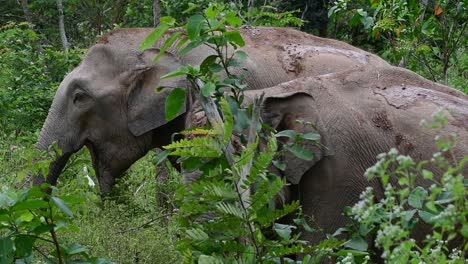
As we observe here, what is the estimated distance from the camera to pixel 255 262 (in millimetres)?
3568

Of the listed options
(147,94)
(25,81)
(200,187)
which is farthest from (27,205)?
(25,81)

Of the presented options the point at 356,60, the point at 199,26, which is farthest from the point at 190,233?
the point at 356,60

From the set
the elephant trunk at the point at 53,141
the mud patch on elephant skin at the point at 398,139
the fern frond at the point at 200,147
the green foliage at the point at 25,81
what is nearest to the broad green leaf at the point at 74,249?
the fern frond at the point at 200,147

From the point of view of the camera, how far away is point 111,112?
23.8 ft

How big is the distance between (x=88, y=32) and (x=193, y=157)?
493 inches

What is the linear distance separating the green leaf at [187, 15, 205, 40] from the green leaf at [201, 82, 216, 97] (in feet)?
0.63

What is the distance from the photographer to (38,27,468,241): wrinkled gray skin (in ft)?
18.5

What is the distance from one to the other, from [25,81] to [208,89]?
7211mm

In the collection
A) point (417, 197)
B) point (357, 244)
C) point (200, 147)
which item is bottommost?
point (357, 244)

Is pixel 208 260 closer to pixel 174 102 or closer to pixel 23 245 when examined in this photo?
pixel 23 245

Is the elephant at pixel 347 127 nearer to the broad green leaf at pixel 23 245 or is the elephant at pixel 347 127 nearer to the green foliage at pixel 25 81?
the broad green leaf at pixel 23 245

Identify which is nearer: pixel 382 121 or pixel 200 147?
pixel 200 147

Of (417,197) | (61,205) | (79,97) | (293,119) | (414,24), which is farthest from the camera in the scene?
(414,24)

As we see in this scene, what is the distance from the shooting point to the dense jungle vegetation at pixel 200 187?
9.03 ft
